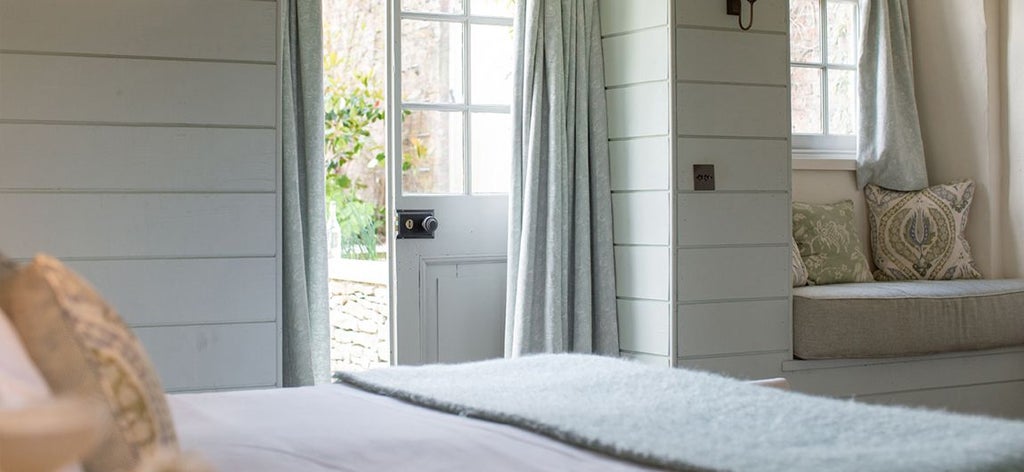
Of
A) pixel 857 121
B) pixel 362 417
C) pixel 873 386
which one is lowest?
pixel 873 386

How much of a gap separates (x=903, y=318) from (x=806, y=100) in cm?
108

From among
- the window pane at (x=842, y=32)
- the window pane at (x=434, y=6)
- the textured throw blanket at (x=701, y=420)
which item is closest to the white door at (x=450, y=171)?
the window pane at (x=434, y=6)

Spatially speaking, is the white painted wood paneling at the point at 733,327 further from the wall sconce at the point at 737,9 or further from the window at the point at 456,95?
the wall sconce at the point at 737,9

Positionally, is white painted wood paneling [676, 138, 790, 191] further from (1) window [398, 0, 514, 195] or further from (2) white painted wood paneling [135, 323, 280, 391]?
(2) white painted wood paneling [135, 323, 280, 391]

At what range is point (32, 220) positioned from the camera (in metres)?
2.93

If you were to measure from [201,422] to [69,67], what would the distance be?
5.72ft

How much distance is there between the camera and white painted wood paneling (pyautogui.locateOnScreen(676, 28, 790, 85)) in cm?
380

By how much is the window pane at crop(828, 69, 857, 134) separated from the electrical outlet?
115cm

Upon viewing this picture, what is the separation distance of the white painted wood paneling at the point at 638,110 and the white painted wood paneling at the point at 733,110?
6 cm

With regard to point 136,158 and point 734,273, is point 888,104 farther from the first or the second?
point 136,158

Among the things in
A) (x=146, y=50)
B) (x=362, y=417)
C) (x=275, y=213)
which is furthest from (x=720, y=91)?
(x=362, y=417)

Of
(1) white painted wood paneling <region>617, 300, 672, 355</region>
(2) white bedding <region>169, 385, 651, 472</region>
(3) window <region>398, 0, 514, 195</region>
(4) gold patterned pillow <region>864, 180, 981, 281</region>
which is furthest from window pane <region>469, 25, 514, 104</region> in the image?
(2) white bedding <region>169, 385, 651, 472</region>

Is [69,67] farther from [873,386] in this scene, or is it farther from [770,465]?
[873,386]

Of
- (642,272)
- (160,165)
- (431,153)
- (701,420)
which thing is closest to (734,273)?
(642,272)
